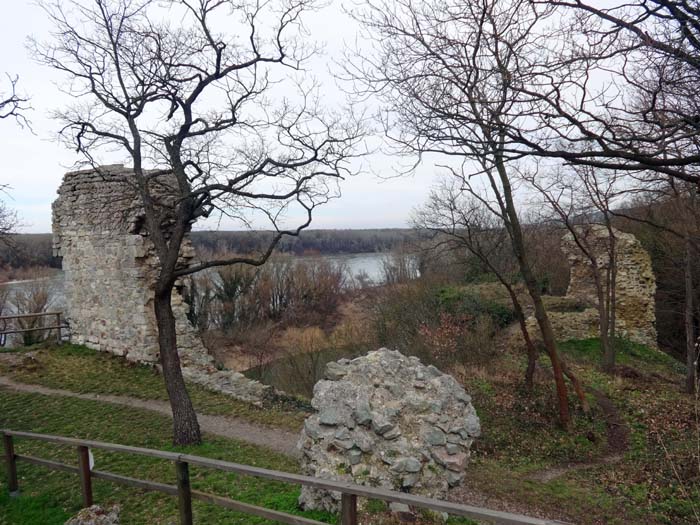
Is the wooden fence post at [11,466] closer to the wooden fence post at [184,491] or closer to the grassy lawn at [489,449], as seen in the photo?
the grassy lawn at [489,449]

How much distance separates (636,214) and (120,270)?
18246 millimetres

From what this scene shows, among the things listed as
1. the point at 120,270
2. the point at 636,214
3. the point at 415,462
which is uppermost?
the point at 636,214

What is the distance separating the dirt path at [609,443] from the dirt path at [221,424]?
3.98m

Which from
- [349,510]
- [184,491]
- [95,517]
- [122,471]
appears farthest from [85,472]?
[349,510]

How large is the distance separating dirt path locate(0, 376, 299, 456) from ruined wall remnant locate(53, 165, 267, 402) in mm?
1484

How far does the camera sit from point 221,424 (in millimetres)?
8578

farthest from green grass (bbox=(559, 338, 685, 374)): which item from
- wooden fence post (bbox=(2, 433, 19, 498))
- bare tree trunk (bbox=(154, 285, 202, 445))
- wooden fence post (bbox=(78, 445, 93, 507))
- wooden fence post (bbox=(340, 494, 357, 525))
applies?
wooden fence post (bbox=(2, 433, 19, 498))

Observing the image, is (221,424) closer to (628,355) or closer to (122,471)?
(122,471)

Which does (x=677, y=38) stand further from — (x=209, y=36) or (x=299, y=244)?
(x=299, y=244)

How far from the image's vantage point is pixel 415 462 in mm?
5348

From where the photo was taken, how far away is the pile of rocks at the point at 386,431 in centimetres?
523

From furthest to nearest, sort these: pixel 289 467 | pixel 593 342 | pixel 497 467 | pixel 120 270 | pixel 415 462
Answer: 1. pixel 593 342
2. pixel 120 270
3. pixel 497 467
4. pixel 289 467
5. pixel 415 462

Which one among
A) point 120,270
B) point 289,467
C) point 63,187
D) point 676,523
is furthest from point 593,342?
point 63,187

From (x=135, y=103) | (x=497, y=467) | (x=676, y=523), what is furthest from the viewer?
(x=497, y=467)
